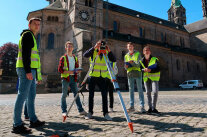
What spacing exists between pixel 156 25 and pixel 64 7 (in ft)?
68.8

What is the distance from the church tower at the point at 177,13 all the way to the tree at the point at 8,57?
50.9 meters

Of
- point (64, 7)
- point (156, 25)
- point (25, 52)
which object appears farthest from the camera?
point (156, 25)

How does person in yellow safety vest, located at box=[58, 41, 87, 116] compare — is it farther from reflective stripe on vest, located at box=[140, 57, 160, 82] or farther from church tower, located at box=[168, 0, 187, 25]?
church tower, located at box=[168, 0, 187, 25]

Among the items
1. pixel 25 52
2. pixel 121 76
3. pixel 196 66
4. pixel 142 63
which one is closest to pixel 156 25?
pixel 196 66

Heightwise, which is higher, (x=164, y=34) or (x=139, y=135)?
(x=164, y=34)

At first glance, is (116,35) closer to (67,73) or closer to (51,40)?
(51,40)

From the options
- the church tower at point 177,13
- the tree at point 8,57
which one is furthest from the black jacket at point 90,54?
the church tower at point 177,13

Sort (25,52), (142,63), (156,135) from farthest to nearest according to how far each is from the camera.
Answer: (142,63) < (25,52) < (156,135)

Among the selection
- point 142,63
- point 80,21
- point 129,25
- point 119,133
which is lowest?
point 119,133

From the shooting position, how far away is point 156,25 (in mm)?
35656

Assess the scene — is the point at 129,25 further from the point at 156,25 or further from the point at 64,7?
the point at 64,7

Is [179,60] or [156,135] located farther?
[179,60]

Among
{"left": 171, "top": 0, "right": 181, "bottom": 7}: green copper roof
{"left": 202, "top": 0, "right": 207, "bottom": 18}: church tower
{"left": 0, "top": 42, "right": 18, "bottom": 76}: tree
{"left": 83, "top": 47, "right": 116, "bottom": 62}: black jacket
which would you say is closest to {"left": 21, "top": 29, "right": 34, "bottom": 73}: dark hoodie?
{"left": 83, "top": 47, "right": 116, "bottom": 62}: black jacket

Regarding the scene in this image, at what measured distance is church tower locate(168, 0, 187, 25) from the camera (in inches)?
2092
